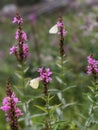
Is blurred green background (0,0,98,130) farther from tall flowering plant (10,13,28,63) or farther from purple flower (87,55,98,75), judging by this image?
purple flower (87,55,98,75)

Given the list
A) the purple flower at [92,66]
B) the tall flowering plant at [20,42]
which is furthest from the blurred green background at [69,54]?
the purple flower at [92,66]

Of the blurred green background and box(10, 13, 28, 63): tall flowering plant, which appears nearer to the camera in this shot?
box(10, 13, 28, 63): tall flowering plant

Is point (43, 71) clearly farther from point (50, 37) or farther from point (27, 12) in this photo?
point (27, 12)

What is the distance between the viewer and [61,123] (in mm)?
3201

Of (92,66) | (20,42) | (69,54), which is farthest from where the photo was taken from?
(69,54)

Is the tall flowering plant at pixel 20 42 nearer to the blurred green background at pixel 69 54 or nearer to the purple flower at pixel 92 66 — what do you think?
the purple flower at pixel 92 66

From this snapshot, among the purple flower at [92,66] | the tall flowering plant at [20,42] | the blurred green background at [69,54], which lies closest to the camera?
the purple flower at [92,66]

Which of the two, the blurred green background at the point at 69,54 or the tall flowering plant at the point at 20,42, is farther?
the blurred green background at the point at 69,54

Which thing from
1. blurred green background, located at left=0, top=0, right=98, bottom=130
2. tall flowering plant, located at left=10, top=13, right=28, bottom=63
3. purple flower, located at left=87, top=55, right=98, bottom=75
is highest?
blurred green background, located at left=0, top=0, right=98, bottom=130

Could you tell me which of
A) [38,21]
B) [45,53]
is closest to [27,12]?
[38,21]

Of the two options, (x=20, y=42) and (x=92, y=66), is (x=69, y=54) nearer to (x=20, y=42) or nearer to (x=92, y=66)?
(x=20, y=42)

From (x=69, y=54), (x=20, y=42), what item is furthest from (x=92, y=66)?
(x=69, y=54)

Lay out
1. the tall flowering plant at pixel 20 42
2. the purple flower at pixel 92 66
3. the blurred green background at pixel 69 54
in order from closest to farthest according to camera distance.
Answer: the purple flower at pixel 92 66 → the tall flowering plant at pixel 20 42 → the blurred green background at pixel 69 54

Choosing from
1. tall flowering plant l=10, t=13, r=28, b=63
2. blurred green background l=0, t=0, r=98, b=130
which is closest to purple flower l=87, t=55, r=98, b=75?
tall flowering plant l=10, t=13, r=28, b=63
